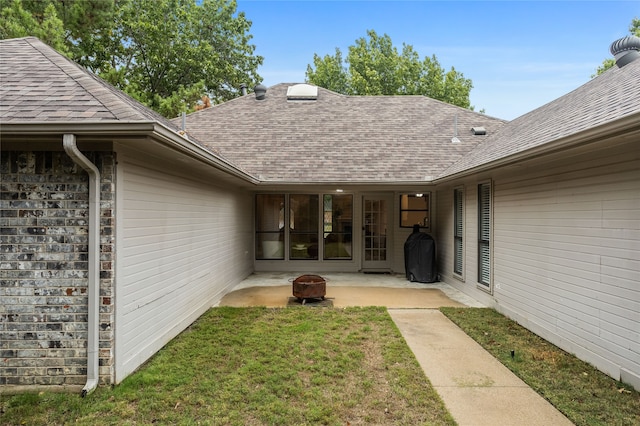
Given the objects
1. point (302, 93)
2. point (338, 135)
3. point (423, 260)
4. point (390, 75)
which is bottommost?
point (423, 260)

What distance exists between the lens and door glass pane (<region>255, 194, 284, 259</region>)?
9727 mm

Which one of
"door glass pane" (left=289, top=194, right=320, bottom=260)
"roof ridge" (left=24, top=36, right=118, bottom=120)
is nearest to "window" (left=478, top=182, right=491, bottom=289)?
"door glass pane" (left=289, top=194, right=320, bottom=260)

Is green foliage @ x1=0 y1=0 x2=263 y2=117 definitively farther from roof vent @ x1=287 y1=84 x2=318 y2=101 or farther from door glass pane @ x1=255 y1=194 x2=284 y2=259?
door glass pane @ x1=255 y1=194 x2=284 y2=259

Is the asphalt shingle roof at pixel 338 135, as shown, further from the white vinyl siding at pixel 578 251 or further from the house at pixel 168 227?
the white vinyl siding at pixel 578 251

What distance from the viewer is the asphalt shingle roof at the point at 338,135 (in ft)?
27.9

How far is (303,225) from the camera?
31.9 feet

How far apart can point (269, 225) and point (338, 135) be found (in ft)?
10.5

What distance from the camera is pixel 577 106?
5.30m

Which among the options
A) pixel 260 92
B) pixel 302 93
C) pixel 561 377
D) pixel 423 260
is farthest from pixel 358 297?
pixel 260 92

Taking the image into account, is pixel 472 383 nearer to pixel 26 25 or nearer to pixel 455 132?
pixel 455 132

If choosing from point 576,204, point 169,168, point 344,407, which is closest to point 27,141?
point 169,168

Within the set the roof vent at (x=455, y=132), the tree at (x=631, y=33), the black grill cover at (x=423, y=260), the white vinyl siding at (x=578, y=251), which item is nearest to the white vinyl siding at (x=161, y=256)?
the black grill cover at (x=423, y=260)

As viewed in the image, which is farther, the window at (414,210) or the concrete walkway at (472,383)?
the window at (414,210)

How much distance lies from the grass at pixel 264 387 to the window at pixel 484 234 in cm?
263
